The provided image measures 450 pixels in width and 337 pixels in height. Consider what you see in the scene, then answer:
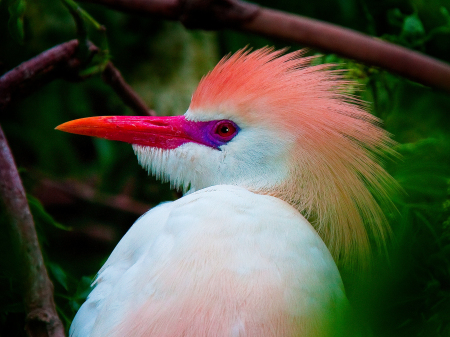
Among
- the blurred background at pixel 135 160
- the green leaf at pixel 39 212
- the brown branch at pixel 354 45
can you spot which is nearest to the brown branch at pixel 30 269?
the blurred background at pixel 135 160

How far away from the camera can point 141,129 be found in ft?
5.62

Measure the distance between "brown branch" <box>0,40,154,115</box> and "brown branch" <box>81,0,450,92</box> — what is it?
0.38 meters

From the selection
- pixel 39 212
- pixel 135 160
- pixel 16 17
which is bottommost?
pixel 135 160

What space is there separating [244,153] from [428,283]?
0.72 m

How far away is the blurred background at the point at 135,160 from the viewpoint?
3.21ft

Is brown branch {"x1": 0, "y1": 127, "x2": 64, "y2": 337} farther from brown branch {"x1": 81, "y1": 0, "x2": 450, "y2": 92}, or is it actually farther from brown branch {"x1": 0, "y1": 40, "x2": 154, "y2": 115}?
brown branch {"x1": 81, "y1": 0, "x2": 450, "y2": 92}

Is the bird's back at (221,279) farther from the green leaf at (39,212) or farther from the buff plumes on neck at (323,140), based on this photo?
the green leaf at (39,212)

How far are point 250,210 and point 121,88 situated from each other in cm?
94

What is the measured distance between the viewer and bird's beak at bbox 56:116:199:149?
5.40 ft

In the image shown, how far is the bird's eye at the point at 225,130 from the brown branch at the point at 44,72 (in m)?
0.57

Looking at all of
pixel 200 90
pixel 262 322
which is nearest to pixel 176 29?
pixel 200 90

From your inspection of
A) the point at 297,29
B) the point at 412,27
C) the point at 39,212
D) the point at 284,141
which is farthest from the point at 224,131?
the point at 412,27

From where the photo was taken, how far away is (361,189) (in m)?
1.47

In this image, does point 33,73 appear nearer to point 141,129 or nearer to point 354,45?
point 141,129
